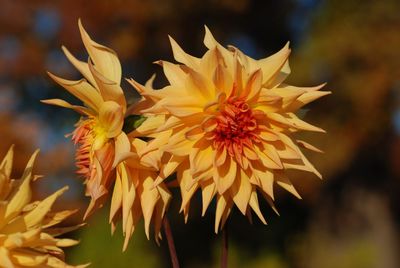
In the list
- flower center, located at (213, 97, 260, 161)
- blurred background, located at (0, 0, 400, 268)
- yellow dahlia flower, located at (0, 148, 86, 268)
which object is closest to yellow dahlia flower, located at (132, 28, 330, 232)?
flower center, located at (213, 97, 260, 161)

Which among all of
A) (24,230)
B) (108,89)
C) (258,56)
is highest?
(258,56)

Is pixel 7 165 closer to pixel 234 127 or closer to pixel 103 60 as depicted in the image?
pixel 103 60

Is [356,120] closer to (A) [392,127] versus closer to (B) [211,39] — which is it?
(A) [392,127]

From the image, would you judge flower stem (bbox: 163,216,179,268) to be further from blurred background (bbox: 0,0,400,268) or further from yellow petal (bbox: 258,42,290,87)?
blurred background (bbox: 0,0,400,268)

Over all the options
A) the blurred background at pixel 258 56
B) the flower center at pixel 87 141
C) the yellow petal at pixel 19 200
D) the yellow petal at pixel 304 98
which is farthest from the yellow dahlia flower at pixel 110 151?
the blurred background at pixel 258 56

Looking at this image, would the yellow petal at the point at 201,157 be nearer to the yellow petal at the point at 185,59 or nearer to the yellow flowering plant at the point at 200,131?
the yellow flowering plant at the point at 200,131

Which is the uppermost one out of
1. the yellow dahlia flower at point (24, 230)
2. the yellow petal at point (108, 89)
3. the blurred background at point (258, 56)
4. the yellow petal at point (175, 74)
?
the blurred background at point (258, 56)

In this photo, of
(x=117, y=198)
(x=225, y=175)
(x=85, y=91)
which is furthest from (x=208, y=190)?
(x=85, y=91)
